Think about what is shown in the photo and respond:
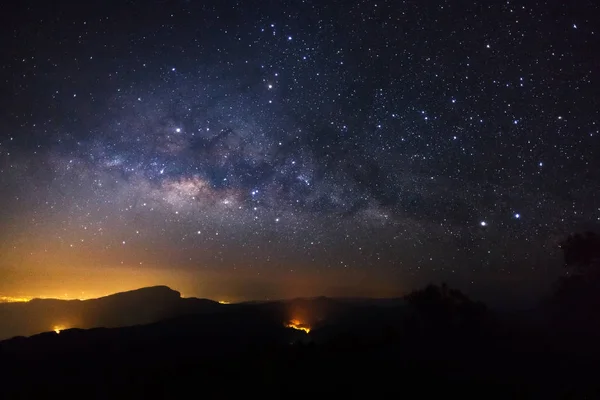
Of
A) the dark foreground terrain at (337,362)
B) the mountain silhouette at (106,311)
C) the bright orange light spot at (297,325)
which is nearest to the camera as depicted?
the dark foreground terrain at (337,362)

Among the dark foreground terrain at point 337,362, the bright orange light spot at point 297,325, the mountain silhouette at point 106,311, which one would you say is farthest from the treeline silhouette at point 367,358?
the mountain silhouette at point 106,311

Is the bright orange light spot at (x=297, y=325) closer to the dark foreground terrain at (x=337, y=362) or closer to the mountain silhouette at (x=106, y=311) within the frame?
the dark foreground terrain at (x=337, y=362)

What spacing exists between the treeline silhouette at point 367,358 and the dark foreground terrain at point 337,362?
89mm

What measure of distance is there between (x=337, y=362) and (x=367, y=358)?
2.35m

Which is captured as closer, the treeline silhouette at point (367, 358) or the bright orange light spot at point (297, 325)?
the treeline silhouette at point (367, 358)

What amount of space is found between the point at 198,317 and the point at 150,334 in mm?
10770

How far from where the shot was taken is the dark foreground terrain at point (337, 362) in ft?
61.4

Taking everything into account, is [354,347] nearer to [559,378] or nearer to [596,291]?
[559,378]

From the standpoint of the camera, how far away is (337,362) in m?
21.3

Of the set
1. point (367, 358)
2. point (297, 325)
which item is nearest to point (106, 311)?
point (297, 325)

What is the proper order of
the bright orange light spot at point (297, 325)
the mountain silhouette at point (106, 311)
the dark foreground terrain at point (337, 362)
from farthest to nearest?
1. the mountain silhouette at point (106, 311)
2. the bright orange light spot at point (297, 325)
3. the dark foreground terrain at point (337, 362)

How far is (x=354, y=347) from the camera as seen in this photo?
25.5 meters

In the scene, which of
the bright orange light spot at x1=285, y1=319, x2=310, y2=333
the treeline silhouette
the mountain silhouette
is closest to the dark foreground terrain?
the treeline silhouette

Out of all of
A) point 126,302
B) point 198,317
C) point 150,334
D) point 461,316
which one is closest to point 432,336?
point 461,316
